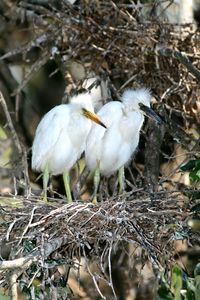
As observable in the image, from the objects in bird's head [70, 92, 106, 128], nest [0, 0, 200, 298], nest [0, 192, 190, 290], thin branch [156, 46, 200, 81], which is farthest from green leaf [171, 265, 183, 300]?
bird's head [70, 92, 106, 128]

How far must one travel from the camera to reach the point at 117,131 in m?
4.38

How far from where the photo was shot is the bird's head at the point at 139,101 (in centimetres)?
437

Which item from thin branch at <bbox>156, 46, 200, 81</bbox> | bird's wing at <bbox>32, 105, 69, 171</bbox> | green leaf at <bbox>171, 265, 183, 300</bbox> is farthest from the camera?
bird's wing at <bbox>32, 105, 69, 171</bbox>

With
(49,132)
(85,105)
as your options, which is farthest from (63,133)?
(85,105)

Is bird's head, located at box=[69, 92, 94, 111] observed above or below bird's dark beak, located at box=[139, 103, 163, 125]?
above

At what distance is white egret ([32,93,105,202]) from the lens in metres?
4.27

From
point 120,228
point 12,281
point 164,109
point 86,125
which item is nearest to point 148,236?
point 120,228

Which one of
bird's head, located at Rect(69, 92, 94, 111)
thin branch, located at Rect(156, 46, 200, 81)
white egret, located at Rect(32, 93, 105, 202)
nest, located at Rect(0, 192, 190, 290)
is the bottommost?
nest, located at Rect(0, 192, 190, 290)

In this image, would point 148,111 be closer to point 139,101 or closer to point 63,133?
point 139,101

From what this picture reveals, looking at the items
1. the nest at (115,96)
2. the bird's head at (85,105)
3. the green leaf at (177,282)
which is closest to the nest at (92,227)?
the nest at (115,96)

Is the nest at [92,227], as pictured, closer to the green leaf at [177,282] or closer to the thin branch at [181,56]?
the green leaf at [177,282]

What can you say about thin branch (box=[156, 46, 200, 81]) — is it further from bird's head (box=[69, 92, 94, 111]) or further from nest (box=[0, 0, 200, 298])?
bird's head (box=[69, 92, 94, 111])

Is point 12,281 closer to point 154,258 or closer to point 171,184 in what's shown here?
point 154,258

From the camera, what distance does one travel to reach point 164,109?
15.2 ft
